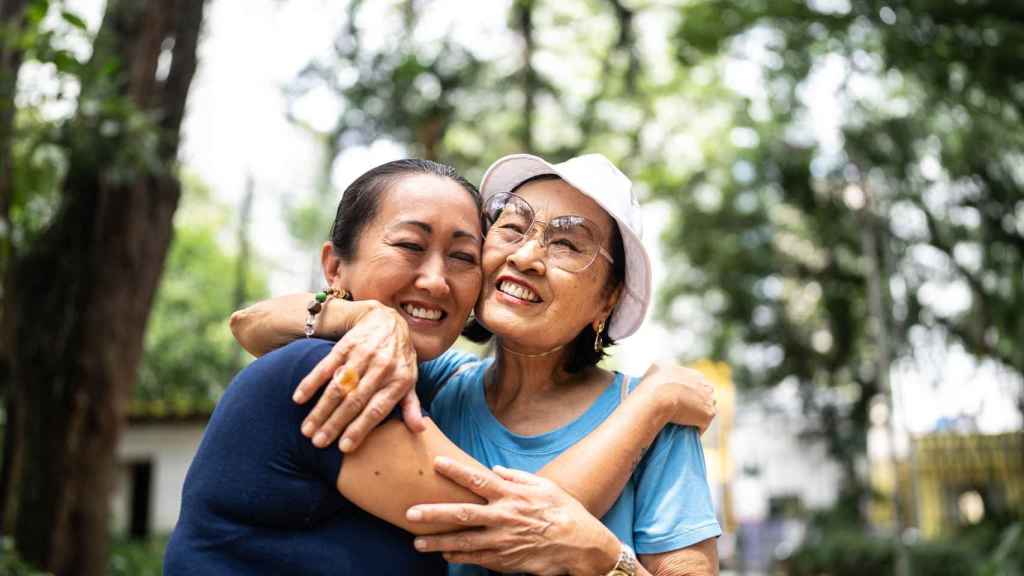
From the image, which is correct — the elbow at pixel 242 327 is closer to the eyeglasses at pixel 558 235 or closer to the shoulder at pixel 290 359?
the shoulder at pixel 290 359

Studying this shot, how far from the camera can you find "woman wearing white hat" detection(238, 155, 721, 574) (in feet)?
6.45

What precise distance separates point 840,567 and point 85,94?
15865 millimetres

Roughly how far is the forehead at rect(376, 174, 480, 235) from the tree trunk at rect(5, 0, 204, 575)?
4974 mm

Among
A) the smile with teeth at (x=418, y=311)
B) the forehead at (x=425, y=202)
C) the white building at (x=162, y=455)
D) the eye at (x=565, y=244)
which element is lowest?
the white building at (x=162, y=455)

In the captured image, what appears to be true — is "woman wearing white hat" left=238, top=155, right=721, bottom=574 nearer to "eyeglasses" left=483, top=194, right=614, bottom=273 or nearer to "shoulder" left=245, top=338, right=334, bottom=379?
"eyeglasses" left=483, top=194, right=614, bottom=273

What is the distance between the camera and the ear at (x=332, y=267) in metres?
2.27

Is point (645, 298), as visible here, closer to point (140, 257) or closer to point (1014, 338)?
point (140, 257)

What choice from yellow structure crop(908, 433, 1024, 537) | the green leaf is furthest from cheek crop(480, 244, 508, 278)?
yellow structure crop(908, 433, 1024, 537)

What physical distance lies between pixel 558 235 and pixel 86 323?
554 cm

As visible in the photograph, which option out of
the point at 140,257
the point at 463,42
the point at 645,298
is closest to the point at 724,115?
the point at 463,42

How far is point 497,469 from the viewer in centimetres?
198

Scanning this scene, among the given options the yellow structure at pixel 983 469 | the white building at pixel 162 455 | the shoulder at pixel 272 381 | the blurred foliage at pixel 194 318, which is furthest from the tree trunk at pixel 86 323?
the white building at pixel 162 455

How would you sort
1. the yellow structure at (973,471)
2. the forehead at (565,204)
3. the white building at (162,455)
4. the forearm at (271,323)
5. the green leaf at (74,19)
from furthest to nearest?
the white building at (162,455) → the yellow structure at (973,471) → the green leaf at (74,19) → the forehead at (565,204) → the forearm at (271,323)

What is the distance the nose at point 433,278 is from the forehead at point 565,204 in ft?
0.96
